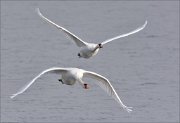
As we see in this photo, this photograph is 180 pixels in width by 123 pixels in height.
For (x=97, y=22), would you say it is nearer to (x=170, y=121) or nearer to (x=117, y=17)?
(x=117, y=17)

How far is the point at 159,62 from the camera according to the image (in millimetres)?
34750

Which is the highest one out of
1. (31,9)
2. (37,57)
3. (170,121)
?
(170,121)

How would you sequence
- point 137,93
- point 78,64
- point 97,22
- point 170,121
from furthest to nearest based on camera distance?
point 97,22, point 78,64, point 137,93, point 170,121

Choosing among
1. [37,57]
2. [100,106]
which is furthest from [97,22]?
[100,106]

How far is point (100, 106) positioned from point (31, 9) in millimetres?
15091

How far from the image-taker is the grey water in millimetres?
29453

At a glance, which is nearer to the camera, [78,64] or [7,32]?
[78,64]

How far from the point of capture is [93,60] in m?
35.3

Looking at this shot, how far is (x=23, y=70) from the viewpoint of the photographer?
3278 centimetres

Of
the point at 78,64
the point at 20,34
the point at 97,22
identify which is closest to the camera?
the point at 78,64

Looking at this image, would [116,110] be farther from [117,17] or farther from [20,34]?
[117,17]

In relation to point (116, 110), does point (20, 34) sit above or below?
below

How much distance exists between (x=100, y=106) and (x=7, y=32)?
10.4m

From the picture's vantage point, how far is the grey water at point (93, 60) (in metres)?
29.5
